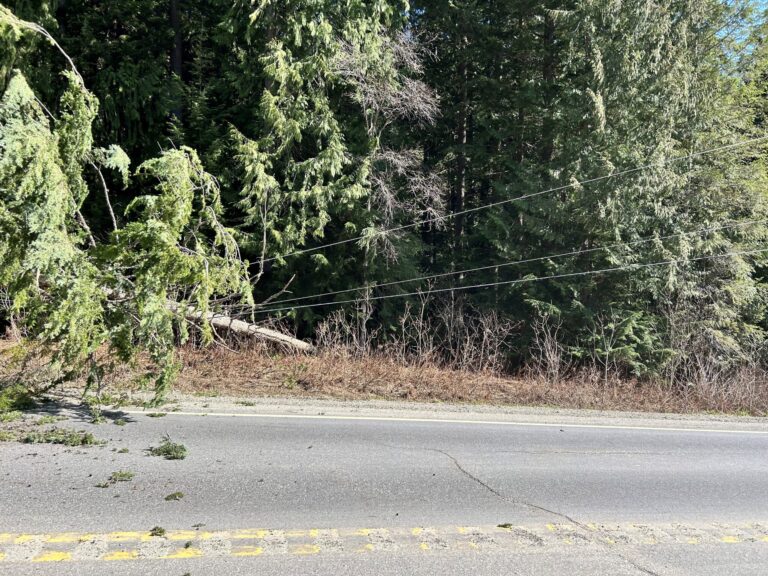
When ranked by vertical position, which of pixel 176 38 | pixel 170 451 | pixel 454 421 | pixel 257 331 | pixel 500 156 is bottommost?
pixel 170 451

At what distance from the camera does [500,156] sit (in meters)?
17.6

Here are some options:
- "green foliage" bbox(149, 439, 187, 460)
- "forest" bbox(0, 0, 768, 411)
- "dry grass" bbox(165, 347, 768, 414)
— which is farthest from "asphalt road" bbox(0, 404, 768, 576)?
"forest" bbox(0, 0, 768, 411)

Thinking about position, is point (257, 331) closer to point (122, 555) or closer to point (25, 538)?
point (25, 538)

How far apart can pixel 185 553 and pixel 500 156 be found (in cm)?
1597

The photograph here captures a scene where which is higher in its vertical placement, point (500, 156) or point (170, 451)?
point (500, 156)

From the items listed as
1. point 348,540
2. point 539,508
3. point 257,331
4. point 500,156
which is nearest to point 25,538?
point 348,540

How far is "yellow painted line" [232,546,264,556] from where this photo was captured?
3955mm

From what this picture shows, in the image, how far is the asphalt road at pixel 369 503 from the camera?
3992 millimetres

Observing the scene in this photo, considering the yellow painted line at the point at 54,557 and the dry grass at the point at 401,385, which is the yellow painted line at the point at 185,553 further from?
the dry grass at the point at 401,385

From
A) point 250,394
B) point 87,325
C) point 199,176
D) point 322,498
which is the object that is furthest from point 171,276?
point 250,394

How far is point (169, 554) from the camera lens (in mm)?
3865

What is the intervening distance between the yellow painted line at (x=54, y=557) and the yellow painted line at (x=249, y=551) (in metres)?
1.13

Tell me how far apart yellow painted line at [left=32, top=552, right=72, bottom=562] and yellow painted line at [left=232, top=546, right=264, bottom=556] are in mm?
1133

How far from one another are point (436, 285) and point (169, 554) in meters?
13.8
